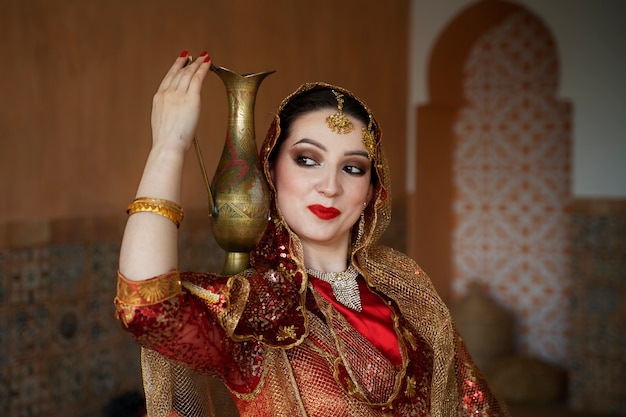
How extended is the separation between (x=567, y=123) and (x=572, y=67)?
2.50 ft

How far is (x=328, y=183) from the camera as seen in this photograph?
1.41 meters

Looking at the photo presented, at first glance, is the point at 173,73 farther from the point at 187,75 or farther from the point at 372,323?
the point at 372,323

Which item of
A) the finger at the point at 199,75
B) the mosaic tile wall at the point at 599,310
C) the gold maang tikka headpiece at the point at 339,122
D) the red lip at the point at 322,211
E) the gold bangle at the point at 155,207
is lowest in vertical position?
the mosaic tile wall at the point at 599,310

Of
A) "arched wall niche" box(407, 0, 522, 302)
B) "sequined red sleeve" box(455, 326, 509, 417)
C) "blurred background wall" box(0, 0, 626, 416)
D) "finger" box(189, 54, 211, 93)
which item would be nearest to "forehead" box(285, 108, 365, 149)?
"finger" box(189, 54, 211, 93)

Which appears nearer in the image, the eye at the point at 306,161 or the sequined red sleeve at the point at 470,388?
the eye at the point at 306,161

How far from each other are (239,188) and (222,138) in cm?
264

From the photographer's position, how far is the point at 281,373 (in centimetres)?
135

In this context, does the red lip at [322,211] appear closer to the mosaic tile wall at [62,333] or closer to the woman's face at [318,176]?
the woman's face at [318,176]

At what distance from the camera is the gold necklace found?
4.92ft

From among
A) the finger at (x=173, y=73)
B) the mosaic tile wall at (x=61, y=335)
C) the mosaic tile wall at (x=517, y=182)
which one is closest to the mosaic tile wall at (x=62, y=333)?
the mosaic tile wall at (x=61, y=335)

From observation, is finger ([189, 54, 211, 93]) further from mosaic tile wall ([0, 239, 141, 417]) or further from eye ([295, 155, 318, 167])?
mosaic tile wall ([0, 239, 141, 417])

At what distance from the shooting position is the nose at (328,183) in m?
1.41

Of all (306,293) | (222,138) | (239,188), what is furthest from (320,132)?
(222,138)

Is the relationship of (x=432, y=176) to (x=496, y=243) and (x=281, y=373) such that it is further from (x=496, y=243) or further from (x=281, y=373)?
(x=281, y=373)
